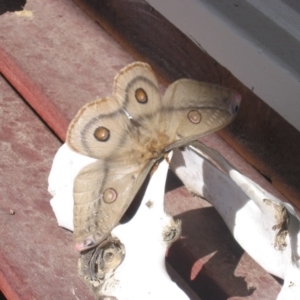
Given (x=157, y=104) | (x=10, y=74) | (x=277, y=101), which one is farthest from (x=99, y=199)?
(x=10, y=74)

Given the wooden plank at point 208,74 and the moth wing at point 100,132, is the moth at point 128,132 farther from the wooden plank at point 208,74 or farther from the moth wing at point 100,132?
the wooden plank at point 208,74

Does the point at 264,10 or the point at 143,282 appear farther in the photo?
the point at 264,10

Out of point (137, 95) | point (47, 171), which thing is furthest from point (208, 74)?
point (137, 95)

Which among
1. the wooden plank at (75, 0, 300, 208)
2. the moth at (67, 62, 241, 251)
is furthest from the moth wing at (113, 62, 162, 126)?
the wooden plank at (75, 0, 300, 208)

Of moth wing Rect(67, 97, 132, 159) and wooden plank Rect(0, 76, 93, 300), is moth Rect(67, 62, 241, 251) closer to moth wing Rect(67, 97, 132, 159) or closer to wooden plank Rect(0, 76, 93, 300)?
moth wing Rect(67, 97, 132, 159)

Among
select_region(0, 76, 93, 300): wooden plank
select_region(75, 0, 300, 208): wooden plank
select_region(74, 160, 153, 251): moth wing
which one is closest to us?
select_region(74, 160, 153, 251): moth wing

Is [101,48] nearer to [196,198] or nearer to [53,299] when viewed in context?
[196,198]

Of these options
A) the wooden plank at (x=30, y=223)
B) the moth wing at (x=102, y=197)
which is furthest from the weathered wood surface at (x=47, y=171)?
the moth wing at (x=102, y=197)

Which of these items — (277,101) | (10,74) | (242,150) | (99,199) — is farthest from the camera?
(10,74)
